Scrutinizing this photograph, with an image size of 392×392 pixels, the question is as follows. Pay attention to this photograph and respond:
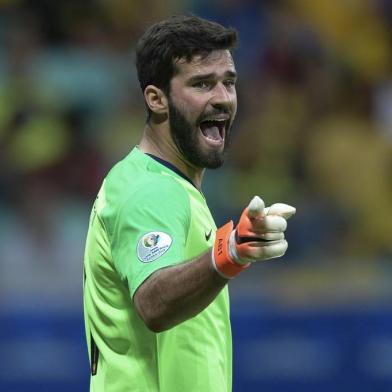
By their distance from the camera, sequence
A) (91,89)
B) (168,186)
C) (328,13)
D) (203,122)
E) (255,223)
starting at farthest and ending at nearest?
(328,13) → (91,89) → (203,122) → (168,186) → (255,223)

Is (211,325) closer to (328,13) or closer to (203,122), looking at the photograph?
(203,122)

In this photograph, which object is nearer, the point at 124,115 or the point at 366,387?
the point at 366,387

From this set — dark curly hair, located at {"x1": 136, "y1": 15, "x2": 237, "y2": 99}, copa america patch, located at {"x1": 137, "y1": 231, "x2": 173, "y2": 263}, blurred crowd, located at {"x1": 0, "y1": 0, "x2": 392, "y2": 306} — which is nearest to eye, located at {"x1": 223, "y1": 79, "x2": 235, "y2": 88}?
dark curly hair, located at {"x1": 136, "y1": 15, "x2": 237, "y2": 99}

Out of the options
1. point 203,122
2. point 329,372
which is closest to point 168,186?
point 203,122

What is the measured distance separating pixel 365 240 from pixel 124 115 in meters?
2.14

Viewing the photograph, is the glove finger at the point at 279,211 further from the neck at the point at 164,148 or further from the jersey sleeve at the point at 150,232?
the neck at the point at 164,148

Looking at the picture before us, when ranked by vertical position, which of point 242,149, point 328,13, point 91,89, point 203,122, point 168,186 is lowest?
point 168,186

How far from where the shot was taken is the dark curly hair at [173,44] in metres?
3.78

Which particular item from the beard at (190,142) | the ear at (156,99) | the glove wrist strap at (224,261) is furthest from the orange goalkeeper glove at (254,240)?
the ear at (156,99)

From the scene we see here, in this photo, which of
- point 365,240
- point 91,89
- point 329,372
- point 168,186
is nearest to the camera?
point 168,186

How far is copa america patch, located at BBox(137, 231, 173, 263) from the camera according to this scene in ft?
11.0

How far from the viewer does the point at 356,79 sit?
31.8 ft

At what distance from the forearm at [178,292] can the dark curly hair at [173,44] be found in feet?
2.59

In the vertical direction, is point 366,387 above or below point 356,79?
below
